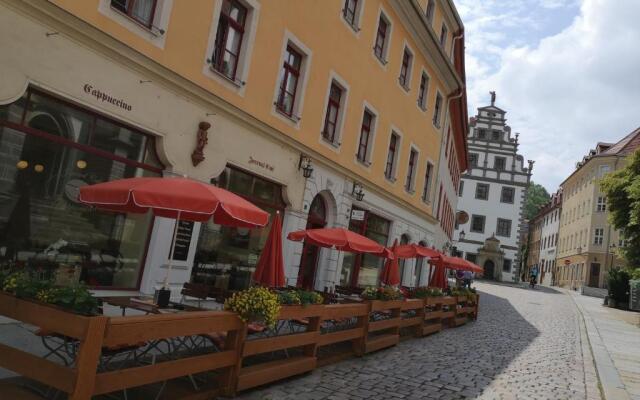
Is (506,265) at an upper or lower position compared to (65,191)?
upper

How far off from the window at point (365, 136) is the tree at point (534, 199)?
284 ft

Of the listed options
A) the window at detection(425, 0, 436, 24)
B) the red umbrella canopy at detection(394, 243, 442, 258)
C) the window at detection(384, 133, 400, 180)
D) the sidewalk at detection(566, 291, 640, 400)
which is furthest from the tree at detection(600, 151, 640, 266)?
the red umbrella canopy at detection(394, 243, 442, 258)

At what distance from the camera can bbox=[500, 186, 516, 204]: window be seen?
5606cm

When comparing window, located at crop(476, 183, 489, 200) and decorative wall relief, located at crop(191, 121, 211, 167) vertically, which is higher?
window, located at crop(476, 183, 489, 200)

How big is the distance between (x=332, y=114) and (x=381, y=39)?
4.12 metres

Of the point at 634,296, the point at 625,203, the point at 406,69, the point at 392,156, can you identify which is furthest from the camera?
the point at 625,203

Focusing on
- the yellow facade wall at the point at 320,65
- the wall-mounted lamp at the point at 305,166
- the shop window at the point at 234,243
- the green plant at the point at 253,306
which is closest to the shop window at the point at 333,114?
the yellow facade wall at the point at 320,65

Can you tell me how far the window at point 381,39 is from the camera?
17.2m

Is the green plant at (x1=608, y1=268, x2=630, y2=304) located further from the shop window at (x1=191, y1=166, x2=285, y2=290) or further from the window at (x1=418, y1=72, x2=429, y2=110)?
the shop window at (x1=191, y1=166, x2=285, y2=290)

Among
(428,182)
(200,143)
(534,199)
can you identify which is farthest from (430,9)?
(534,199)

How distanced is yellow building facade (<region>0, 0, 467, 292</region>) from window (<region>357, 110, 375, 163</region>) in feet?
0.23

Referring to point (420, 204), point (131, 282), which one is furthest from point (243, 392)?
point (420, 204)

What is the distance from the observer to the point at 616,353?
1220 cm

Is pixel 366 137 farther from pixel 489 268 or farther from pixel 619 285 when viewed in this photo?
pixel 489 268
